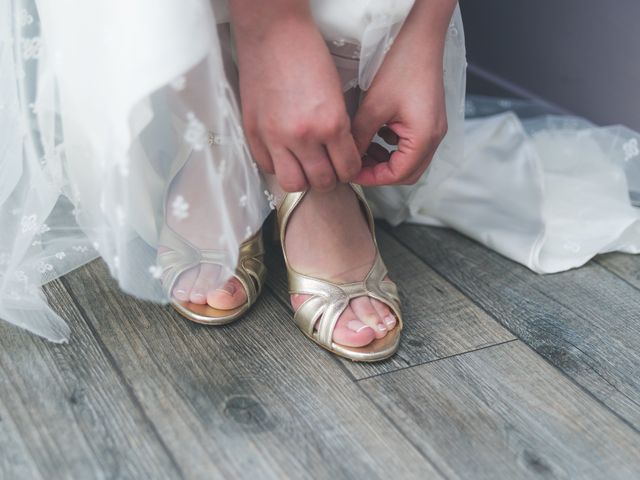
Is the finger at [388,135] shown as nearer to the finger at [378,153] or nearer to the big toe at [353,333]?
the finger at [378,153]

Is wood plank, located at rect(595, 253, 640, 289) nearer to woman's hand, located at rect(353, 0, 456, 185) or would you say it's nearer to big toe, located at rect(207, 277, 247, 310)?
woman's hand, located at rect(353, 0, 456, 185)

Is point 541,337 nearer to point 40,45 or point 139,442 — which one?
point 139,442

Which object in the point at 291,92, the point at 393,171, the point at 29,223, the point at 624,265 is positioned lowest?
the point at 624,265

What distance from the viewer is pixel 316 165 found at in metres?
0.88

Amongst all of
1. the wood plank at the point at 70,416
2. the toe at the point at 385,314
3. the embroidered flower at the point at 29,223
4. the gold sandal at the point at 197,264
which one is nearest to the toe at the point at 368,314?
the toe at the point at 385,314

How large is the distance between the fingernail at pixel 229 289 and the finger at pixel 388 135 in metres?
0.26

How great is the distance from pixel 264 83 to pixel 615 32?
2.86 ft

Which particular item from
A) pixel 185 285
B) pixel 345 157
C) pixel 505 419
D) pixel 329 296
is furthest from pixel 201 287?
pixel 505 419

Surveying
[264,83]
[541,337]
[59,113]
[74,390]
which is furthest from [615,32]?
[74,390]

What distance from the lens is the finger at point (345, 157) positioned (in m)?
0.86

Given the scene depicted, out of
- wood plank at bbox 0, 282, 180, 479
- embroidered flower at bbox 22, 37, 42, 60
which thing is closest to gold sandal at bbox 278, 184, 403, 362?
wood plank at bbox 0, 282, 180, 479

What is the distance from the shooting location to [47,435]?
0.82 m

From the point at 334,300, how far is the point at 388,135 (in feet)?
0.69

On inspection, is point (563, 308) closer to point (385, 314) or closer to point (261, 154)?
point (385, 314)
